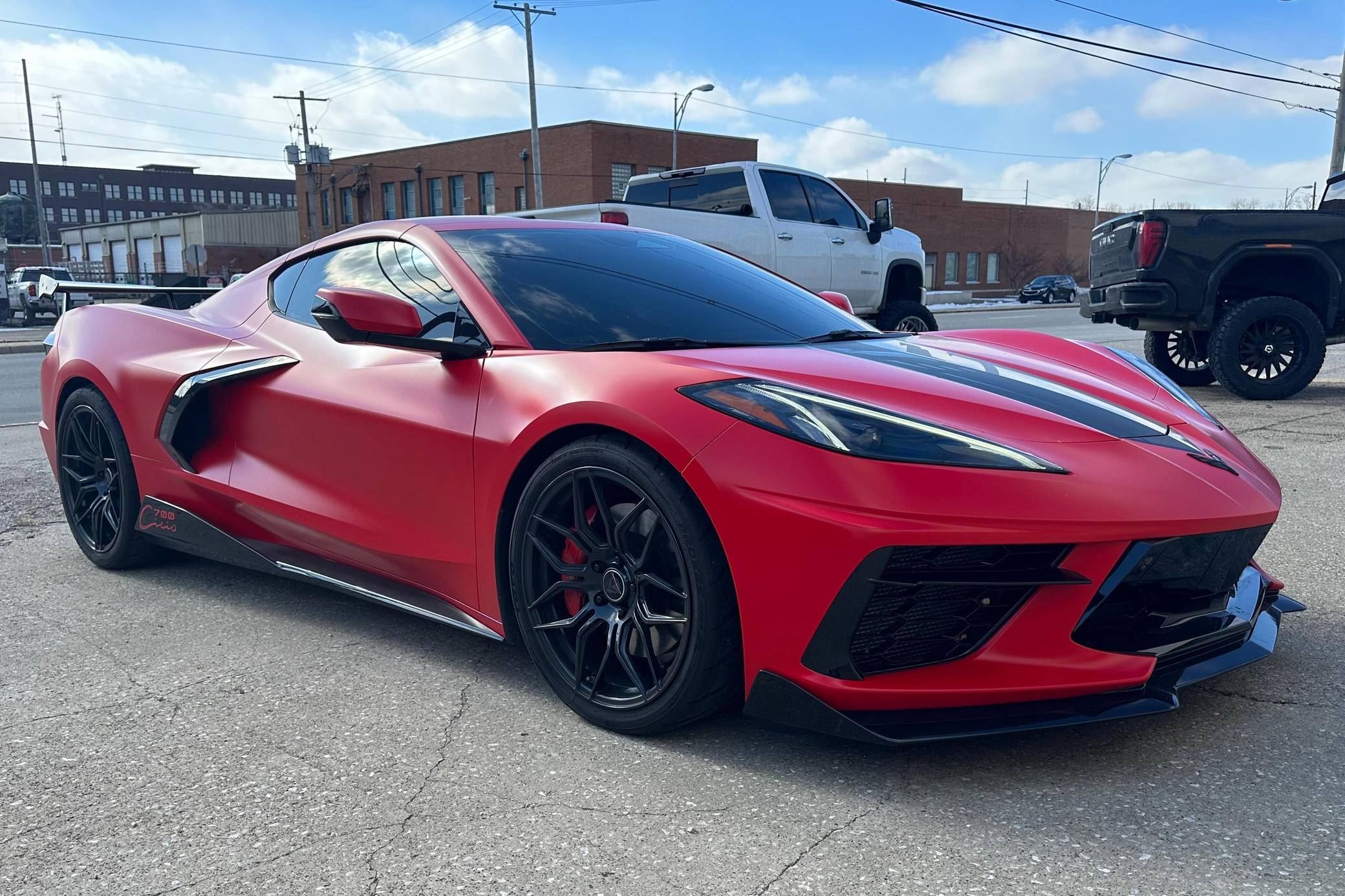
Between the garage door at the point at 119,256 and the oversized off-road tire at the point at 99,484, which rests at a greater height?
the garage door at the point at 119,256

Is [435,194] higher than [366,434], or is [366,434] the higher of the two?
[435,194]

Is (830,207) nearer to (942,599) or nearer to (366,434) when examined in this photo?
(366,434)

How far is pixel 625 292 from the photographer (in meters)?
3.26

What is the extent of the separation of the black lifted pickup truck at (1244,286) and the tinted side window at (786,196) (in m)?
3.19

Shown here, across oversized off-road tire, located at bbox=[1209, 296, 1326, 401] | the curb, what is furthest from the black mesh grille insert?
the curb

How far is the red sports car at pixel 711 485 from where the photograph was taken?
7.45ft

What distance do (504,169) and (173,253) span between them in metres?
31.4

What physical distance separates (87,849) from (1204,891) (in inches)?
84.5

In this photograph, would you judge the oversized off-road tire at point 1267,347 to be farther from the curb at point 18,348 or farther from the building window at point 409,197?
the building window at point 409,197

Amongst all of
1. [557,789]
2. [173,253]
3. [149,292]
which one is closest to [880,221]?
[149,292]

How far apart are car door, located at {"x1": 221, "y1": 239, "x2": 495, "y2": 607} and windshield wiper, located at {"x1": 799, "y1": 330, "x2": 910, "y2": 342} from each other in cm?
103

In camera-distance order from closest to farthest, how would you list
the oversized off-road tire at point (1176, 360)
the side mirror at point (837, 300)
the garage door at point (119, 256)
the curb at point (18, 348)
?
the side mirror at point (837, 300)
the oversized off-road tire at point (1176, 360)
the curb at point (18, 348)
the garage door at point (119, 256)

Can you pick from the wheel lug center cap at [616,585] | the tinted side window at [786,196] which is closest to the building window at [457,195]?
the tinted side window at [786,196]

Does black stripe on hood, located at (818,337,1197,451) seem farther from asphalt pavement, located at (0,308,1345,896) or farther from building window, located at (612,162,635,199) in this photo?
building window, located at (612,162,635,199)
